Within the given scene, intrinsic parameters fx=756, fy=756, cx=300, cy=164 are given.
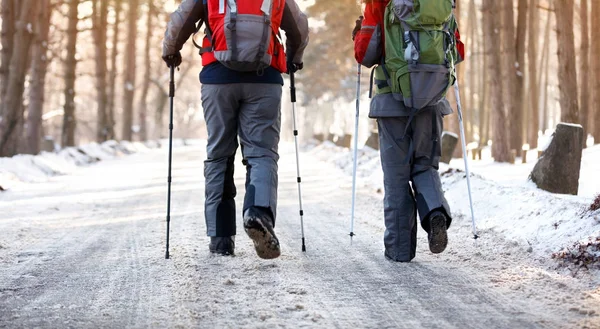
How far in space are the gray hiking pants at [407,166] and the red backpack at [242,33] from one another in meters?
1.00

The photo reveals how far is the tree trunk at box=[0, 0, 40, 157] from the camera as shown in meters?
16.1

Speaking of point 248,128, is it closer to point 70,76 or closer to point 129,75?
point 70,76

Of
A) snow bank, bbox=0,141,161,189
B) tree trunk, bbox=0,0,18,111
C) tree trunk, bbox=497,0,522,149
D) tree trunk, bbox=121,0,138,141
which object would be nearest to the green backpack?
snow bank, bbox=0,141,161,189

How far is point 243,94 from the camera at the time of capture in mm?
5301

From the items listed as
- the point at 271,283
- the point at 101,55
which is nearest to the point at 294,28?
the point at 271,283

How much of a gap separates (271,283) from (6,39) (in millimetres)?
13951

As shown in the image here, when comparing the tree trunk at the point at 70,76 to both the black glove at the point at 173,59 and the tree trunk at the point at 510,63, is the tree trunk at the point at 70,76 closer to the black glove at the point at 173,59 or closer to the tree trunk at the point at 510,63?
the tree trunk at the point at 510,63

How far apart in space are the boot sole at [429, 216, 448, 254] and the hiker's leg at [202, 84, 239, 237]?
1.49 meters

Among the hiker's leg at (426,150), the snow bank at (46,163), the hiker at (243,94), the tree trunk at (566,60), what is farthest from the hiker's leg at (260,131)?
the tree trunk at (566,60)

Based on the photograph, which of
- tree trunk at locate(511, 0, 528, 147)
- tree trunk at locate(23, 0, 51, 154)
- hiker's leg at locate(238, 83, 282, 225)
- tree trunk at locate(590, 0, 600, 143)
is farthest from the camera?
tree trunk at locate(23, 0, 51, 154)

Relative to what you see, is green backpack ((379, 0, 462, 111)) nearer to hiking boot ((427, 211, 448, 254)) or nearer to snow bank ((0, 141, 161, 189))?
hiking boot ((427, 211, 448, 254))

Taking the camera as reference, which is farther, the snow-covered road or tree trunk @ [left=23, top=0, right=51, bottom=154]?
tree trunk @ [left=23, top=0, right=51, bottom=154]

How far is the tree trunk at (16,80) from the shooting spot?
16.1 meters

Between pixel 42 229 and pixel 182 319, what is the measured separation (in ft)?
14.5
